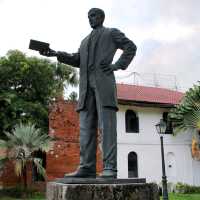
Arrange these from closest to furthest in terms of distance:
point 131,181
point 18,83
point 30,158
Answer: point 131,181 < point 30,158 < point 18,83

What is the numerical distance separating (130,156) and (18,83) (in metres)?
7.96

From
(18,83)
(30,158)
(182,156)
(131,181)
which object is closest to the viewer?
(131,181)

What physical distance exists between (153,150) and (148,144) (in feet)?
1.60

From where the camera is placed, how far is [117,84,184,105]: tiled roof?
84.7 feet

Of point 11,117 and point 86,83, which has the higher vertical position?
point 11,117

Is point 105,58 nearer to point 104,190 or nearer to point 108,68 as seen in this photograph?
point 108,68

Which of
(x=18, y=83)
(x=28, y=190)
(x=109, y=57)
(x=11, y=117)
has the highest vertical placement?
(x=18, y=83)

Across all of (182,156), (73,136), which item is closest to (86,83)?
(73,136)

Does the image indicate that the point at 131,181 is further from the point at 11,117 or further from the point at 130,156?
the point at 130,156

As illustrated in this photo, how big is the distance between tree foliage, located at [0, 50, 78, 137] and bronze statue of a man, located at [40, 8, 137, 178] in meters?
17.3

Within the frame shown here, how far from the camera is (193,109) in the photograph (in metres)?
23.0

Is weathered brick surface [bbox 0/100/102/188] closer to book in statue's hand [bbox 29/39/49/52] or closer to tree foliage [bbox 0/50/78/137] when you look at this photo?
tree foliage [bbox 0/50/78/137]

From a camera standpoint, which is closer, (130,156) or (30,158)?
(30,158)

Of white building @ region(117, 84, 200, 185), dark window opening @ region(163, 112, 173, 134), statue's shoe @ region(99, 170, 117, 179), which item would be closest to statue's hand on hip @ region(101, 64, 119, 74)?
statue's shoe @ region(99, 170, 117, 179)
